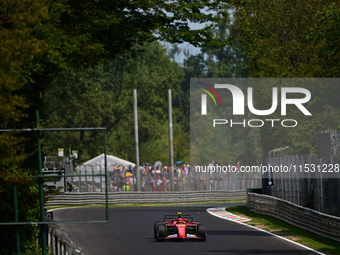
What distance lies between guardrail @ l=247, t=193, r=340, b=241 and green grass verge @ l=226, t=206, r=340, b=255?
19cm

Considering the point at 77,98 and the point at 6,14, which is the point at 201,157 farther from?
the point at 6,14

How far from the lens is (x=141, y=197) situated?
146 feet

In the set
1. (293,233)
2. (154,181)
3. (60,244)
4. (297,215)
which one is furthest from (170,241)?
(154,181)

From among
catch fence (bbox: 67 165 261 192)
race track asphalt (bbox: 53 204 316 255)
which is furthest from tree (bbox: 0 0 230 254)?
catch fence (bbox: 67 165 261 192)

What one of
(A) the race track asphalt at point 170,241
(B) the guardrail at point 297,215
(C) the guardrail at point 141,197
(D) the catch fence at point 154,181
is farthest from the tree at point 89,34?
(D) the catch fence at point 154,181

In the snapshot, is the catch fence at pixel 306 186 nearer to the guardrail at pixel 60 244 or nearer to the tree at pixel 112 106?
the guardrail at pixel 60 244

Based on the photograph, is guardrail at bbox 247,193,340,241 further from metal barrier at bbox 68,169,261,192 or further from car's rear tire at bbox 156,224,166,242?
metal barrier at bbox 68,169,261,192

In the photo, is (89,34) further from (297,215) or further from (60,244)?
(297,215)

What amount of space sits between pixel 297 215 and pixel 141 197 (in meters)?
20.8

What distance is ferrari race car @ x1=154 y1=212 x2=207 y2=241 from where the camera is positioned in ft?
68.3

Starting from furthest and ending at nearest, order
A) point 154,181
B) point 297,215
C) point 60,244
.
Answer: point 154,181, point 297,215, point 60,244

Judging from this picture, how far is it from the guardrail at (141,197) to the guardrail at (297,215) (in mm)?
11063

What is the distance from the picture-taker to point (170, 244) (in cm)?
2053

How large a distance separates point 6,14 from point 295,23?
31899 mm
